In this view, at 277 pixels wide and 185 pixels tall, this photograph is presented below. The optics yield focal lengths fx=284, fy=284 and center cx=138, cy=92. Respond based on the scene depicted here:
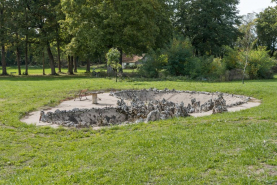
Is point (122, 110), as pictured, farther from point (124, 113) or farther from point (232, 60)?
point (232, 60)

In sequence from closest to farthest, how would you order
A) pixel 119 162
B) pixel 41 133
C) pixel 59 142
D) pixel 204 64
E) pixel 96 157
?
pixel 119 162, pixel 96 157, pixel 59 142, pixel 41 133, pixel 204 64

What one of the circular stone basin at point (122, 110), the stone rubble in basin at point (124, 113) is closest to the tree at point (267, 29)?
the circular stone basin at point (122, 110)

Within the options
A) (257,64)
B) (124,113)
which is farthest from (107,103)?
(257,64)

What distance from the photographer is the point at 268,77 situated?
2980cm

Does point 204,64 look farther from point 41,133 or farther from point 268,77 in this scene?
point 41,133

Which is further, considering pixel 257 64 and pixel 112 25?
pixel 112 25

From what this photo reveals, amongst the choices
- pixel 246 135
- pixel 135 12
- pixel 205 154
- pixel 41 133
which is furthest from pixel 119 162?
pixel 135 12

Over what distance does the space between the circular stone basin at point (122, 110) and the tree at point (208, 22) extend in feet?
79.0

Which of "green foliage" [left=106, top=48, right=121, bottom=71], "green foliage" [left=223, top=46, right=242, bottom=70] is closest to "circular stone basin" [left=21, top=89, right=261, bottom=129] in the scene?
"green foliage" [left=106, top=48, right=121, bottom=71]

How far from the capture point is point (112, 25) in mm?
30734

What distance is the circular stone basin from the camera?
36.9 ft

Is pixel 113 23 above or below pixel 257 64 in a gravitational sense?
above

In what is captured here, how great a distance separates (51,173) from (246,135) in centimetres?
488

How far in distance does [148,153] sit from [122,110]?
724 cm
